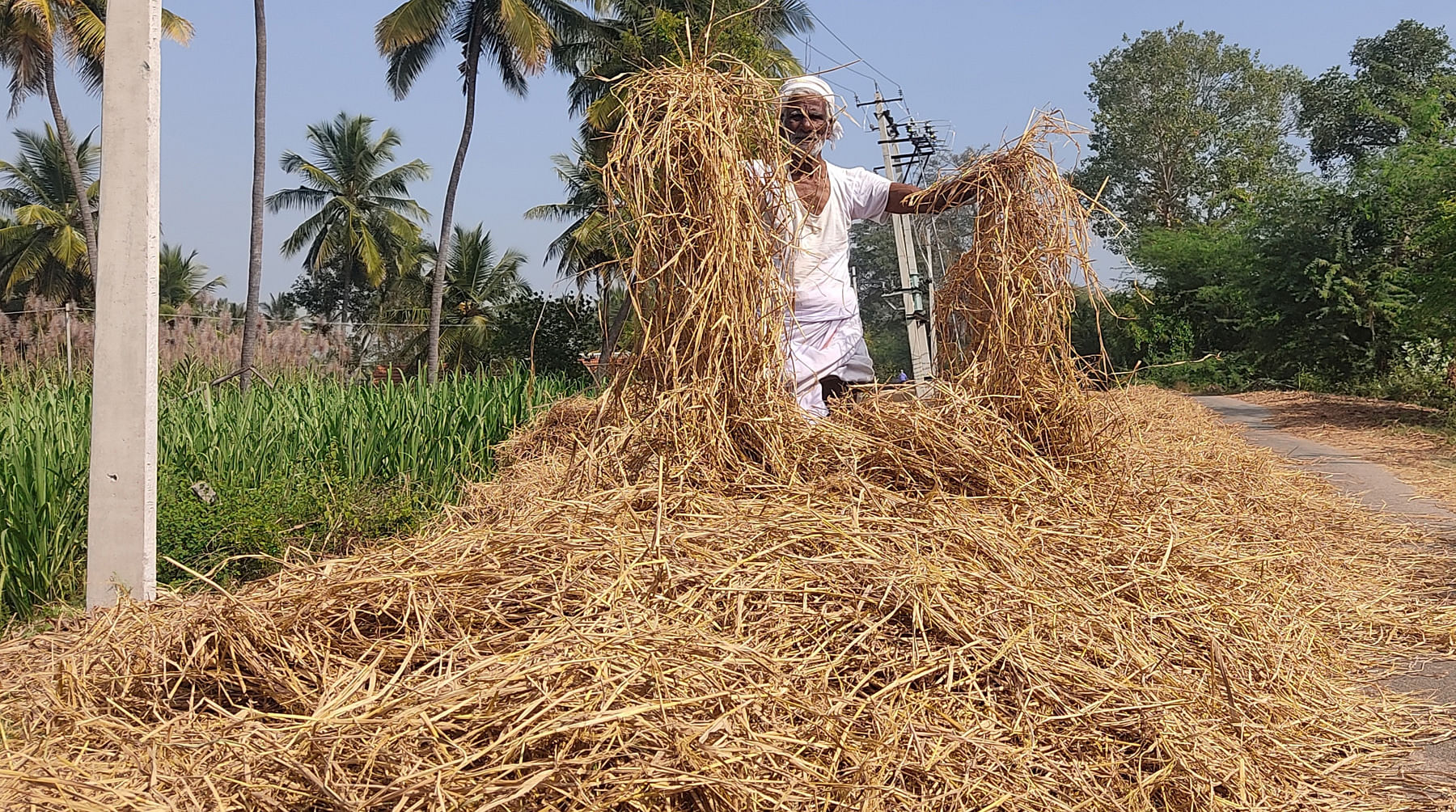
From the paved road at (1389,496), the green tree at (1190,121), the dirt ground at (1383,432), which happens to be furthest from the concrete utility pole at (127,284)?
the green tree at (1190,121)

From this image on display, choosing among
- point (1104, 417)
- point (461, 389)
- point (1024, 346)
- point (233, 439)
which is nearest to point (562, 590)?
point (1024, 346)

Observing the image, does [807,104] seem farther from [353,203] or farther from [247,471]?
[353,203]

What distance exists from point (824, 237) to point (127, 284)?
92.1 inches

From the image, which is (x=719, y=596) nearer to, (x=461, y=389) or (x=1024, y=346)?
(x=1024, y=346)

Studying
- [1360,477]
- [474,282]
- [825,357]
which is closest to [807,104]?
[825,357]

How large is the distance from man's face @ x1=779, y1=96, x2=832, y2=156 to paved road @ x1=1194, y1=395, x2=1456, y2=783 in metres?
2.41

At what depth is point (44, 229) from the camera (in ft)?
106

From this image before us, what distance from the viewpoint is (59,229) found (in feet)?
106

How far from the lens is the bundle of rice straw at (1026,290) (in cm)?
323

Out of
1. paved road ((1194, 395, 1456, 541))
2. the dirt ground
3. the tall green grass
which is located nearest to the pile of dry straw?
the tall green grass

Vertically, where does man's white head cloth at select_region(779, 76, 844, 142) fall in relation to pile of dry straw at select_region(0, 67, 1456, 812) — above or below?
above

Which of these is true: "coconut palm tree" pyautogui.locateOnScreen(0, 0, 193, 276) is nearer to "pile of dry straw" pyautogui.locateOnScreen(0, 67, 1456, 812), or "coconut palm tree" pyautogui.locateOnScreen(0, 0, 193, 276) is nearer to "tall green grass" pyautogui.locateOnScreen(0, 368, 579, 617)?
"tall green grass" pyautogui.locateOnScreen(0, 368, 579, 617)

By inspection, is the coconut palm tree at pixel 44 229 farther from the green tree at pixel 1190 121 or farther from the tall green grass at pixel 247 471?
the green tree at pixel 1190 121

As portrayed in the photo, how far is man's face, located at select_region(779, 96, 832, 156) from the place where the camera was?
3580mm
